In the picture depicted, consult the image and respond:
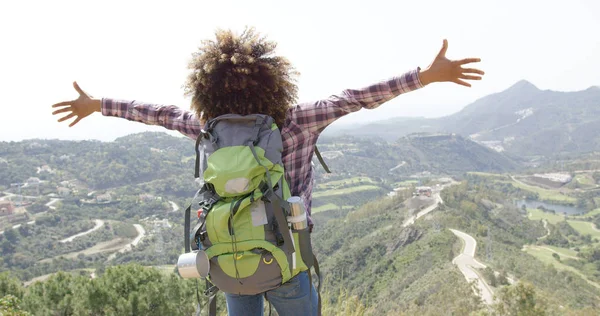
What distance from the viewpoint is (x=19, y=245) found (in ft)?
133

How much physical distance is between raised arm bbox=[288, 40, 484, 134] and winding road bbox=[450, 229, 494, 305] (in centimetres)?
1916

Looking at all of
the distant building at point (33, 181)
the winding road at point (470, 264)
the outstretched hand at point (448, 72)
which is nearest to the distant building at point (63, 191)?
the distant building at point (33, 181)

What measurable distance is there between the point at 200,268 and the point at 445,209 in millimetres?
46254

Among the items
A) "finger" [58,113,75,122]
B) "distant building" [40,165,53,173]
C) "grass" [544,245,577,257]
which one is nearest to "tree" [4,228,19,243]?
"distant building" [40,165,53,173]

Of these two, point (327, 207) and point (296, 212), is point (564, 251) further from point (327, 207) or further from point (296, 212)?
point (296, 212)

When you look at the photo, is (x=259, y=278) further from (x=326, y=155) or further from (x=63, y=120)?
(x=326, y=155)

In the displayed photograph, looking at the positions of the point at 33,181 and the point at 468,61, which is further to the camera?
the point at 33,181

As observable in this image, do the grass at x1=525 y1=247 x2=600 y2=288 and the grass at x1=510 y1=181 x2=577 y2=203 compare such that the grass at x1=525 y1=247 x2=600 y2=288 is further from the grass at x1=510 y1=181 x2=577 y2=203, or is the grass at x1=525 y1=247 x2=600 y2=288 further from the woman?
the woman

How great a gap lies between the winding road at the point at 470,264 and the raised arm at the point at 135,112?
19.3 meters

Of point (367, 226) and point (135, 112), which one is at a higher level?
point (135, 112)

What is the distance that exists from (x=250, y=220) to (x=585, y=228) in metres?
69.2

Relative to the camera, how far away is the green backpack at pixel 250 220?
120cm

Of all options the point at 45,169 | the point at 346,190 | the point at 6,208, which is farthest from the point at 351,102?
the point at 45,169

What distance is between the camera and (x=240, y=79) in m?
1.36
